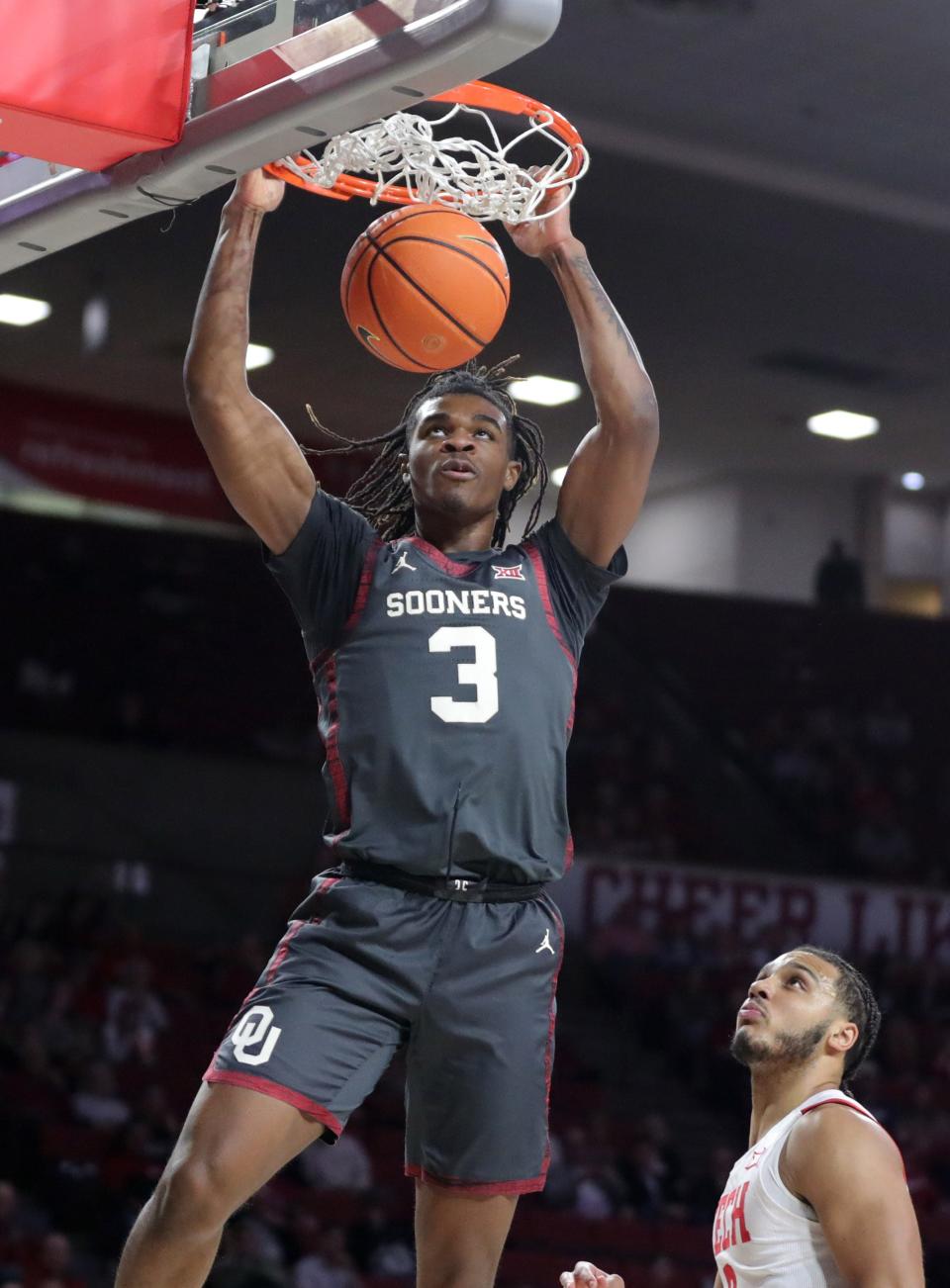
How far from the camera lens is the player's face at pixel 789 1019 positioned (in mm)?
3895


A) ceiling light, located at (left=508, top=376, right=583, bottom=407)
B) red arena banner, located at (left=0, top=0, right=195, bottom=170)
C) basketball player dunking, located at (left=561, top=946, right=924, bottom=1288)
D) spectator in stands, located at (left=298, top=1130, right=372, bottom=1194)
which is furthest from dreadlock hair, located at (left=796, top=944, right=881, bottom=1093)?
ceiling light, located at (left=508, top=376, right=583, bottom=407)

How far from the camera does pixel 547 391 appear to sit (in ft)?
47.2

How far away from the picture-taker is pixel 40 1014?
11.2 metres

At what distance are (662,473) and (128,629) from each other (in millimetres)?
5119

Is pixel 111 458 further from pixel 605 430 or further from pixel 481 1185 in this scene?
pixel 481 1185

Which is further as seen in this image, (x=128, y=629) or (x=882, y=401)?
(x=128, y=629)

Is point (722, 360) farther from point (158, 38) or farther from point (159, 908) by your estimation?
point (158, 38)

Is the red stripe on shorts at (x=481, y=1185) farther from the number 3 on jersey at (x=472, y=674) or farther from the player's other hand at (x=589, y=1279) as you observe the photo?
the number 3 on jersey at (x=472, y=674)

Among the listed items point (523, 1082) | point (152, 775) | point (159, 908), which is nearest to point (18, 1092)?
point (159, 908)

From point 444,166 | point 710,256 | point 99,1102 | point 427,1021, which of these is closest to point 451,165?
point 444,166

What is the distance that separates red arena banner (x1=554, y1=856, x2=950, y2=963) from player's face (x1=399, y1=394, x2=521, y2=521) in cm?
1134

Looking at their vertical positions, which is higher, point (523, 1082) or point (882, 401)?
point (882, 401)

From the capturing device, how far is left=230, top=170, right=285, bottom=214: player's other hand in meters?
3.35

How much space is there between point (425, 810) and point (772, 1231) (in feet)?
3.80
